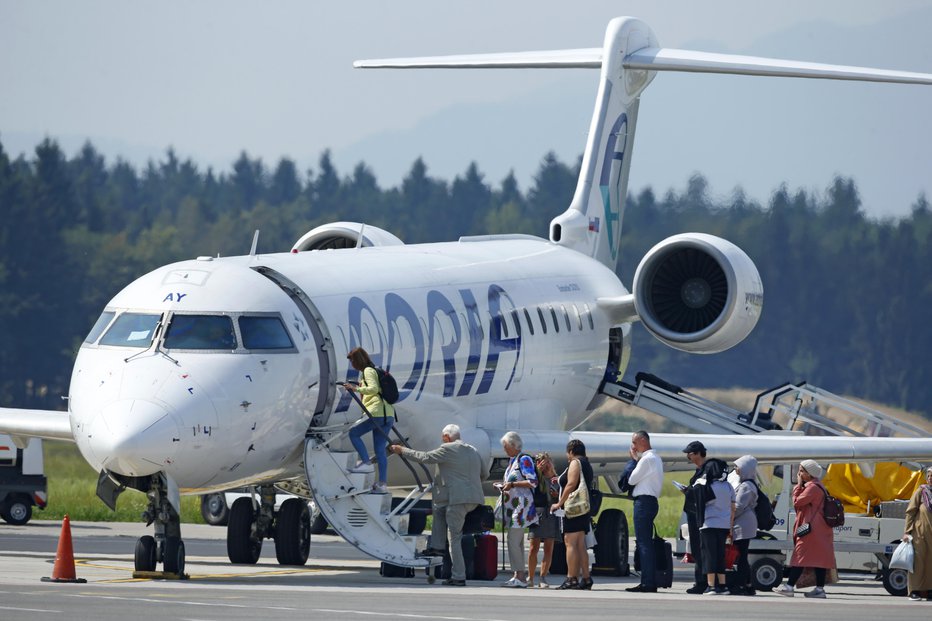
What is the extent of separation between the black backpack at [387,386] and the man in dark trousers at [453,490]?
0.52m

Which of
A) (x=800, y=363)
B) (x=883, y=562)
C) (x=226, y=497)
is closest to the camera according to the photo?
(x=883, y=562)

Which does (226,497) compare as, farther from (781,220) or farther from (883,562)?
(781,220)

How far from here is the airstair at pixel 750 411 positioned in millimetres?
28594

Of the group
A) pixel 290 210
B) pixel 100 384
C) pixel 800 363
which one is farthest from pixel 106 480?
pixel 290 210

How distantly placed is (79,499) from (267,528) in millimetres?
16090

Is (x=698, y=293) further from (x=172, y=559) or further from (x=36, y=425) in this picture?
(x=172, y=559)

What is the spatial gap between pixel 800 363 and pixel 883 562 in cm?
3431

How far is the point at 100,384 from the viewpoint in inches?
730

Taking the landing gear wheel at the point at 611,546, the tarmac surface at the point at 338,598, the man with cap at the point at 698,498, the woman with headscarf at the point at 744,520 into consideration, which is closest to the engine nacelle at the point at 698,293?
the landing gear wheel at the point at 611,546

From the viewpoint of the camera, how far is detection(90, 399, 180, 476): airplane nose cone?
17.9m

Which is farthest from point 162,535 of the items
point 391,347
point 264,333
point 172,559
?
point 391,347

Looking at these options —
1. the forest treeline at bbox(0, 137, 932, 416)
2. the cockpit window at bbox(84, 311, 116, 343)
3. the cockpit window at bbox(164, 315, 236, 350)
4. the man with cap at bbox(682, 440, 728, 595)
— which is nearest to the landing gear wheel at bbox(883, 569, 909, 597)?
the man with cap at bbox(682, 440, 728, 595)

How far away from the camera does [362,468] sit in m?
20.1

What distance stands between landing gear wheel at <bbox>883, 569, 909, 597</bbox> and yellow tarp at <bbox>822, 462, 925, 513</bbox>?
4005mm
